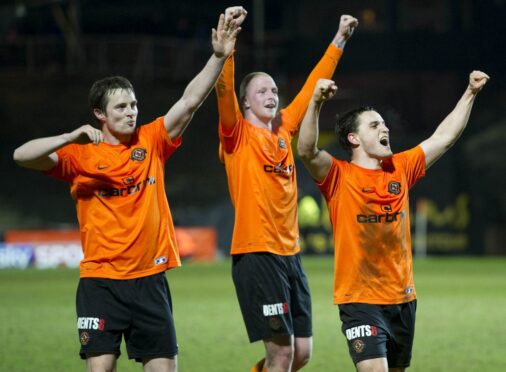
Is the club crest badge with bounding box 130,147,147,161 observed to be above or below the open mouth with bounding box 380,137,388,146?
below

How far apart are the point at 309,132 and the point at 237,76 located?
1063 inches

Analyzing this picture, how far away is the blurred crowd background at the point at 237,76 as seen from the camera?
103 ft

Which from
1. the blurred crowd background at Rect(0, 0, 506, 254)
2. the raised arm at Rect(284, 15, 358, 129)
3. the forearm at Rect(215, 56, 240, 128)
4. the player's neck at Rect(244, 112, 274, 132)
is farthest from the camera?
the blurred crowd background at Rect(0, 0, 506, 254)

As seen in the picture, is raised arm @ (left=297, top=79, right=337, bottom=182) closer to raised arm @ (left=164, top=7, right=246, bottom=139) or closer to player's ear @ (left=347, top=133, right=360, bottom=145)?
player's ear @ (left=347, top=133, right=360, bottom=145)

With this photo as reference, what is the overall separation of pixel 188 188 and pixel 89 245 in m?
27.8

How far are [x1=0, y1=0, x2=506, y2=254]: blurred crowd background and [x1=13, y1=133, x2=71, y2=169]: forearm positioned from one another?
79.6ft

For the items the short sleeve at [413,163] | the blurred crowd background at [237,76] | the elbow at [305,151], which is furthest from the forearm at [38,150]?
the blurred crowd background at [237,76]

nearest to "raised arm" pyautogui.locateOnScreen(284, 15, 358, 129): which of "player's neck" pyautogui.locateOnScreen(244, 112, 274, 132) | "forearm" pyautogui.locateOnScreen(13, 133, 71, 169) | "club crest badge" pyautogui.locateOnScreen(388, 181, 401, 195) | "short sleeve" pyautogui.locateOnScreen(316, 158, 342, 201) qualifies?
"player's neck" pyautogui.locateOnScreen(244, 112, 274, 132)

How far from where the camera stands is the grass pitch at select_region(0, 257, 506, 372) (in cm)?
1030

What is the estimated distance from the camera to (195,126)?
1378 inches

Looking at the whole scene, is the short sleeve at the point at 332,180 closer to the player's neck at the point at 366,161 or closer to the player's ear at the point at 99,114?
the player's neck at the point at 366,161

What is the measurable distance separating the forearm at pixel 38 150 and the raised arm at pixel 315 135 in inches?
58.5

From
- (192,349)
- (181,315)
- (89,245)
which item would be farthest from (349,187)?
(181,315)

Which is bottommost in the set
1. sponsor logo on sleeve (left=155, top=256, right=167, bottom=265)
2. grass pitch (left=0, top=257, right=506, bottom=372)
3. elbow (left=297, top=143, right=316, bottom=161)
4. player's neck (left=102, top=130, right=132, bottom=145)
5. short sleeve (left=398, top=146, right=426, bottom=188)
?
grass pitch (left=0, top=257, right=506, bottom=372)
